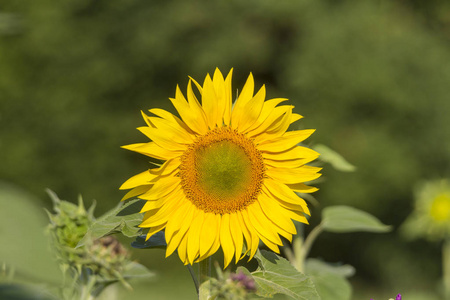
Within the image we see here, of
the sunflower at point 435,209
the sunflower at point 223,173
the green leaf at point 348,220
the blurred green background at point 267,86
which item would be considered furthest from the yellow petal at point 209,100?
the blurred green background at point 267,86

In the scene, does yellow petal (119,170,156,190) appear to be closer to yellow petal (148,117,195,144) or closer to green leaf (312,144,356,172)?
yellow petal (148,117,195,144)

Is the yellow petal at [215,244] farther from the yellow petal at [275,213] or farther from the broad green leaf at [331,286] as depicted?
the broad green leaf at [331,286]

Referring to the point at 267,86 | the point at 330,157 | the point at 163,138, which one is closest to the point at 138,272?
the point at 163,138

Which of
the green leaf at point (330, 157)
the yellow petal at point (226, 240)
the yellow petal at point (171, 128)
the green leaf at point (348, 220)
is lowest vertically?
the yellow petal at point (226, 240)

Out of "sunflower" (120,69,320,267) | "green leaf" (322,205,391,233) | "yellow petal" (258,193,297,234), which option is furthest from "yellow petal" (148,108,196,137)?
"green leaf" (322,205,391,233)

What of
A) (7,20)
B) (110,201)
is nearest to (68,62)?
(110,201)

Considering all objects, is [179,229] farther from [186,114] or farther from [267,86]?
[267,86]
